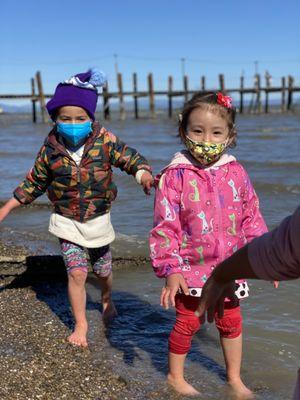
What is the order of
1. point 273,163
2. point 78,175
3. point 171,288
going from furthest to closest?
1. point 273,163
2. point 78,175
3. point 171,288

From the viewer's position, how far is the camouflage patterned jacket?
3.44 meters

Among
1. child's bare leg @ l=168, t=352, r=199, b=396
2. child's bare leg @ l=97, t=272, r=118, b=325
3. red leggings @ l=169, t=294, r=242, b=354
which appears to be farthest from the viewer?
child's bare leg @ l=97, t=272, r=118, b=325

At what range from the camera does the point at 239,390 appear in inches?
118

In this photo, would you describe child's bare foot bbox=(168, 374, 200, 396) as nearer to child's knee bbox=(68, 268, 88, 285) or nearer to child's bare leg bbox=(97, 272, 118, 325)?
child's knee bbox=(68, 268, 88, 285)

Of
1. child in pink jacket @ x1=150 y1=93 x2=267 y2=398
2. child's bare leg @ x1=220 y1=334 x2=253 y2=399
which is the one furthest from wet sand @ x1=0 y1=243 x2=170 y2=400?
child in pink jacket @ x1=150 y1=93 x2=267 y2=398

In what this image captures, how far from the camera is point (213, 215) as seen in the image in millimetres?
2721

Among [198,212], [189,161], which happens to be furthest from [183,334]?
[189,161]

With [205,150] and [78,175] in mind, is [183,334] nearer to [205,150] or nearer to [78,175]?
[205,150]

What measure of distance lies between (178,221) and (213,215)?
187 mm

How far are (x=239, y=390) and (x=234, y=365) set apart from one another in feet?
0.49

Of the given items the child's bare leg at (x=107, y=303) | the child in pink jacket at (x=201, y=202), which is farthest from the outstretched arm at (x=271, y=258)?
the child's bare leg at (x=107, y=303)

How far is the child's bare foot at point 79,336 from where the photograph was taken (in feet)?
11.3

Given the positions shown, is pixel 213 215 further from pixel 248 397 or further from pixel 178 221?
pixel 248 397

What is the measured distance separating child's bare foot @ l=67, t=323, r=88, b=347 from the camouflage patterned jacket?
72cm
